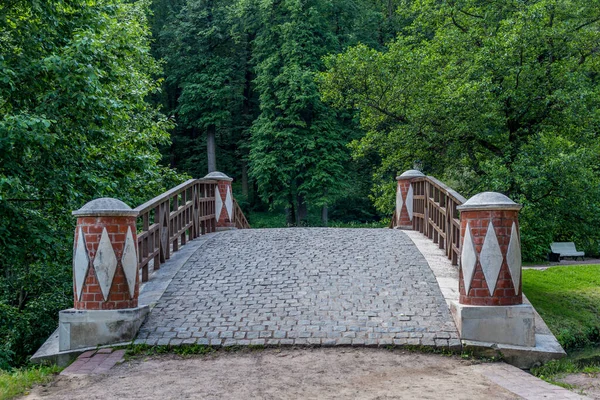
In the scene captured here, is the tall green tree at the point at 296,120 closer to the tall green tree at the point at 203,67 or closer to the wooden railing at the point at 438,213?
the tall green tree at the point at 203,67

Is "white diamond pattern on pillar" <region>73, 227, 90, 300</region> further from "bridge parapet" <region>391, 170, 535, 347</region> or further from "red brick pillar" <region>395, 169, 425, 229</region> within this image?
"red brick pillar" <region>395, 169, 425, 229</region>

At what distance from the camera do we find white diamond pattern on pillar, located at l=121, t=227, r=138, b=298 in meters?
7.09

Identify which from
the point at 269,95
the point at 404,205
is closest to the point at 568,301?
the point at 404,205

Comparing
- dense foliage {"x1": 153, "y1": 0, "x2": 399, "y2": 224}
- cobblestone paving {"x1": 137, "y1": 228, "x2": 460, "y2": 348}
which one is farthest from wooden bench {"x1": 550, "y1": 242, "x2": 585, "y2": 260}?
cobblestone paving {"x1": 137, "y1": 228, "x2": 460, "y2": 348}

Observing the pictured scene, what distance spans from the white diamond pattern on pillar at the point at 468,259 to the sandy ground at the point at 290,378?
87 cm

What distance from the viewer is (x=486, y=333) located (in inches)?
266

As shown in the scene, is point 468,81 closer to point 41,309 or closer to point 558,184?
point 558,184

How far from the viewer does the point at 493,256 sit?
6840 millimetres

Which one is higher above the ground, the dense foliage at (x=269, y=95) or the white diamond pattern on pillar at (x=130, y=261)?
the dense foliage at (x=269, y=95)

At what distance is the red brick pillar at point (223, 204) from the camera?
14.3m

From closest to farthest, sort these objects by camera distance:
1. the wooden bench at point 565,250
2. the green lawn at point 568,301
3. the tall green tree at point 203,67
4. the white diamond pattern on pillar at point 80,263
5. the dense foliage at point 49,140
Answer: the white diamond pattern on pillar at point 80,263 → the dense foliage at point 49,140 → the green lawn at point 568,301 → the wooden bench at point 565,250 → the tall green tree at point 203,67

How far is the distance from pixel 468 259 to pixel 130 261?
3761 mm

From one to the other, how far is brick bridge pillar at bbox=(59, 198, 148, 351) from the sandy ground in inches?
26.0

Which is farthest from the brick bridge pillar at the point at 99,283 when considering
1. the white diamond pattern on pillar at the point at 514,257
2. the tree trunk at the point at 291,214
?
the tree trunk at the point at 291,214
